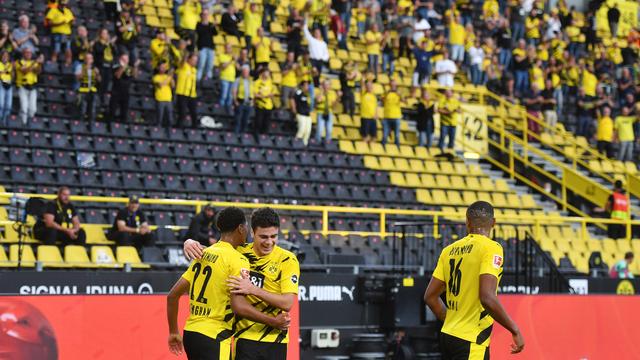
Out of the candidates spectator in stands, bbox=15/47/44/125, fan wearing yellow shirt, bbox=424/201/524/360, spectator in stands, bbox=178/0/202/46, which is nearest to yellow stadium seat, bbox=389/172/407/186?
spectator in stands, bbox=178/0/202/46

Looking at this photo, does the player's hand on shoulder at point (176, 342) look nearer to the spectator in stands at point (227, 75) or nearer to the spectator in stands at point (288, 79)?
the spectator in stands at point (227, 75)

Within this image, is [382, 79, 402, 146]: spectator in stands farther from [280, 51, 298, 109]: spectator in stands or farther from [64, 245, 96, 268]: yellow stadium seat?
[64, 245, 96, 268]: yellow stadium seat

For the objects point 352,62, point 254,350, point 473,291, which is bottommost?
point 254,350

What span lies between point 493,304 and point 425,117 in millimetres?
18457

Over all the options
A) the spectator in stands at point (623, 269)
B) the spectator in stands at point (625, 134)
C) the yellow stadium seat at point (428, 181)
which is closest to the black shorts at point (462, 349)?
the spectator in stands at point (623, 269)

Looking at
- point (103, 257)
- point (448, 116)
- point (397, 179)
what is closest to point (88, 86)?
point (103, 257)

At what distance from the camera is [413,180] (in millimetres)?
25656

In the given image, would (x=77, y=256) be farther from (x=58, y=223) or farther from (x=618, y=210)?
(x=618, y=210)

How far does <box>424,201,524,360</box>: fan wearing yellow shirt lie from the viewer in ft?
29.5

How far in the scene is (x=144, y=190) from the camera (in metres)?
21.1

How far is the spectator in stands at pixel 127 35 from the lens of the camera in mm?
24047

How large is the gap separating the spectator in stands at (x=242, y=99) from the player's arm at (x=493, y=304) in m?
15.8

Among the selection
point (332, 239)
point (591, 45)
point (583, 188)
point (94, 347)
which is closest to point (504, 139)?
point (583, 188)

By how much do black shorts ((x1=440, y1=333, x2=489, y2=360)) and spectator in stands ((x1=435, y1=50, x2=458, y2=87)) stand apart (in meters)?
20.7
